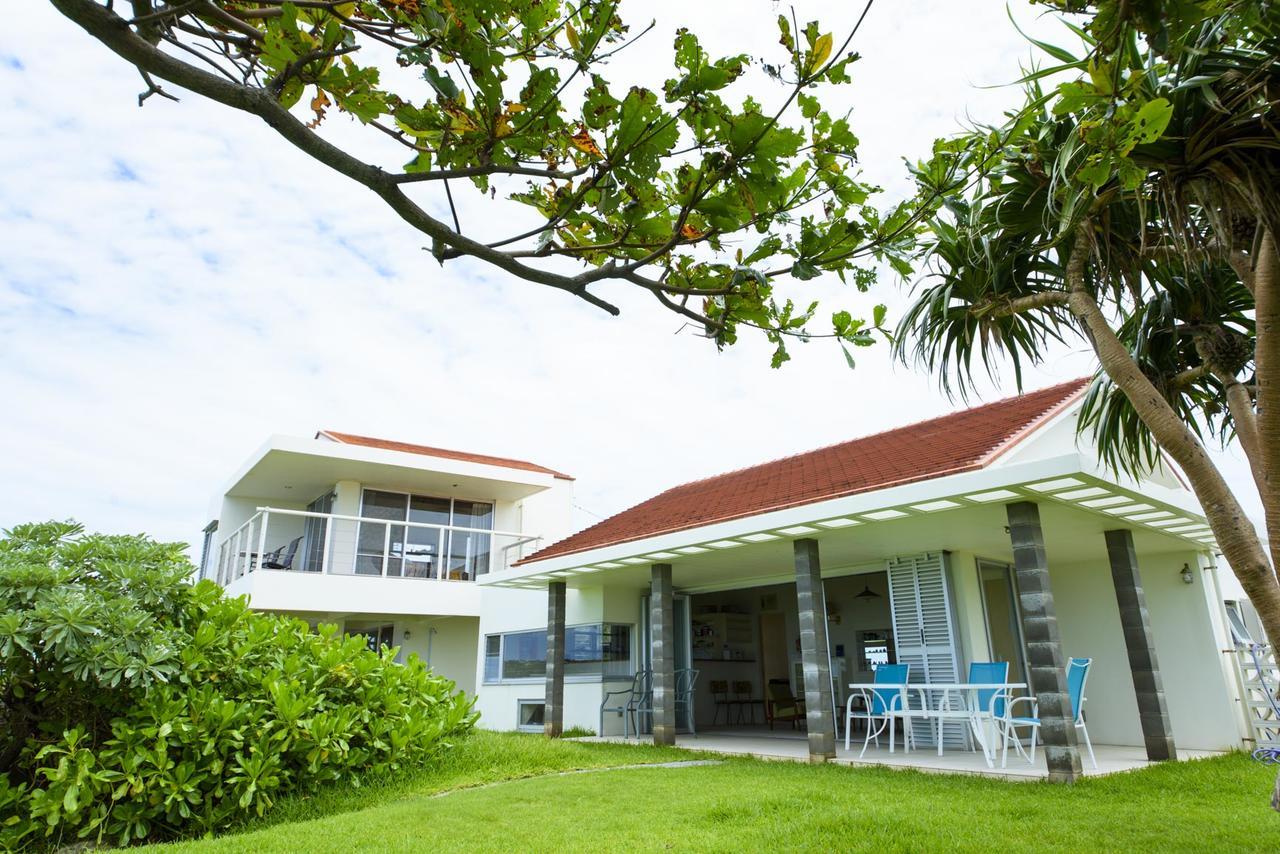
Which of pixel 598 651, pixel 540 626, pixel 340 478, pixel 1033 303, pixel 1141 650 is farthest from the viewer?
pixel 340 478

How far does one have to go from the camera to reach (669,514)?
43.4ft

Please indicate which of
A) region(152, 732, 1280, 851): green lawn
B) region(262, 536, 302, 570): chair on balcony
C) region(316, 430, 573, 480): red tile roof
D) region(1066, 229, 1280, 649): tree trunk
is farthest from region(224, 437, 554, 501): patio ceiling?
region(1066, 229, 1280, 649): tree trunk

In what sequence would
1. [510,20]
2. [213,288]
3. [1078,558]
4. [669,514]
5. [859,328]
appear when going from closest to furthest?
[510,20] < [859,328] < [213,288] < [1078,558] < [669,514]

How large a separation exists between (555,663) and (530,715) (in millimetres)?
2044

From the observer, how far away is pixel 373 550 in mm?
16344

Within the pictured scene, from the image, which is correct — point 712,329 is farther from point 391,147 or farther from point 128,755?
point 128,755

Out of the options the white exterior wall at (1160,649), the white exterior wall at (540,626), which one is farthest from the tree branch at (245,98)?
the white exterior wall at (540,626)

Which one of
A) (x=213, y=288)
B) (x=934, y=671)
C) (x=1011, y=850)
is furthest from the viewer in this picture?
(x=934, y=671)

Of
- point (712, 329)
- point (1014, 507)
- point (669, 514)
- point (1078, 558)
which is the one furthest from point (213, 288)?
point (1078, 558)

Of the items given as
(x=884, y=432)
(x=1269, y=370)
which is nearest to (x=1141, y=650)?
(x=884, y=432)

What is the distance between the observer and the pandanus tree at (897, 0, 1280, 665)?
2943 mm

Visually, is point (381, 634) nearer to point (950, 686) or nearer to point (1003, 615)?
point (1003, 615)

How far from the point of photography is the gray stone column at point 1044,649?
722 cm

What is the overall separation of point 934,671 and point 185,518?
81.2 ft
